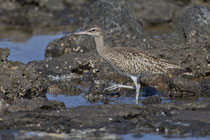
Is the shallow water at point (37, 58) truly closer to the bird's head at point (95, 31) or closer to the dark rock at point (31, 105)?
the dark rock at point (31, 105)

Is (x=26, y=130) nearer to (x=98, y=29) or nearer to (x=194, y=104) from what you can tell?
(x=194, y=104)

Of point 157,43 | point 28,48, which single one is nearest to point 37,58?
point 28,48

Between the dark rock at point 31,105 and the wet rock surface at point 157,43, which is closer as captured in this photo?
the dark rock at point 31,105

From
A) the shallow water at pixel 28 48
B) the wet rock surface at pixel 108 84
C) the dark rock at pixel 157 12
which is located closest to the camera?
the wet rock surface at pixel 108 84

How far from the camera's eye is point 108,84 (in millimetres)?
12867

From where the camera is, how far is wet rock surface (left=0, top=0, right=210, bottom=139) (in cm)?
894

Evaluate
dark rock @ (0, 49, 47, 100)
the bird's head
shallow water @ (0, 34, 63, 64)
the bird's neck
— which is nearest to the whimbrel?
the bird's neck

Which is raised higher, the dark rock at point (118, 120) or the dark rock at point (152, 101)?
the dark rock at point (152, 101)

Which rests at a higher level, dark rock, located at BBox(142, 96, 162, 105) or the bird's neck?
the bird's neck

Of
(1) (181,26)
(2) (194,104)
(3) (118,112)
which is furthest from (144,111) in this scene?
(1) (181,26)

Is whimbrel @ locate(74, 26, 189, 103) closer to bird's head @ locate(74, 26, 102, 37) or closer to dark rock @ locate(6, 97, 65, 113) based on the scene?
bird's head @ locate(74, 26, 102, 37)

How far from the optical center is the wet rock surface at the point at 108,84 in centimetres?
894

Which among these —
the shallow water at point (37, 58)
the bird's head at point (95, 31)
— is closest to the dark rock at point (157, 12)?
the shallow water at point (37, 58)

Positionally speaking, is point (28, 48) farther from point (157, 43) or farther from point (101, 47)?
point (101, 47)
